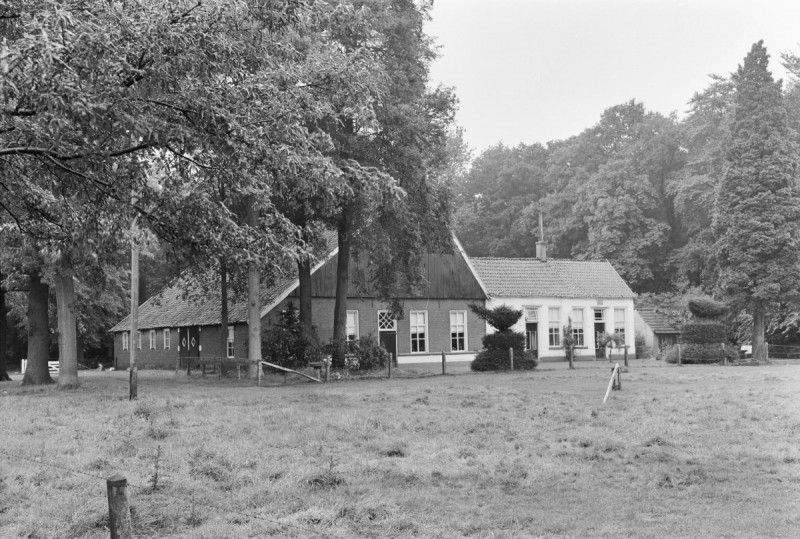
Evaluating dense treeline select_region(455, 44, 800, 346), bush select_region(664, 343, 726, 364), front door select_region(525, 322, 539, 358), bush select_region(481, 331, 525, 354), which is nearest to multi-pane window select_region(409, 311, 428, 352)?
front door select_region(525, 322, 539, 358)

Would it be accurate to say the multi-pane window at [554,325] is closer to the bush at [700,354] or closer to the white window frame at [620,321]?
the white window frame at [620,321]

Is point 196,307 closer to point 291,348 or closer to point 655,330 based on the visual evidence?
point 291,348

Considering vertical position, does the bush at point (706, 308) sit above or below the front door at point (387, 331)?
above

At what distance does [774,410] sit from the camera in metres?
16.4

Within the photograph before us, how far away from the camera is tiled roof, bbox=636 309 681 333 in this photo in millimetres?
48562

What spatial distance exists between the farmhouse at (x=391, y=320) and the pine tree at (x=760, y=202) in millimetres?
13262

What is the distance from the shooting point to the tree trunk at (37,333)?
28812mm

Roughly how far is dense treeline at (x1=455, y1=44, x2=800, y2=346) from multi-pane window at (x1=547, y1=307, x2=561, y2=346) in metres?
8.54

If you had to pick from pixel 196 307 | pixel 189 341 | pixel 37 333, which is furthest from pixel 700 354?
pixel 37 333

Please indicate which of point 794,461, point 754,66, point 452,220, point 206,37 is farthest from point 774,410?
point 754,66

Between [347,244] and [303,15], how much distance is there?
2111 centimetres

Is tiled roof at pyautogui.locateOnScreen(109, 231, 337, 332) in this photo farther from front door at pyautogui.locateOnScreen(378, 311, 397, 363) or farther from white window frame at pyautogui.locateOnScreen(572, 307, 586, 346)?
white window frame at pyautogui.locateOnScreen(572, 307, 586, 346)

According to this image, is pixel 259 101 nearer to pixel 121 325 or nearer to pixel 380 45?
pixel 380 45

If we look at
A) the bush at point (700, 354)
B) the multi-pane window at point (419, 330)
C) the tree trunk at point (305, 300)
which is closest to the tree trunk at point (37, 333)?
the tree trunk at point (305, 300)
